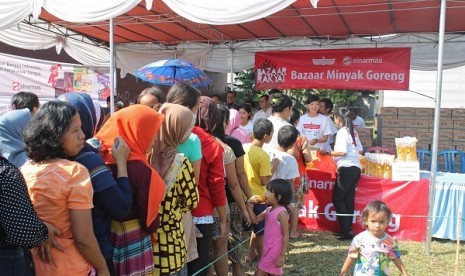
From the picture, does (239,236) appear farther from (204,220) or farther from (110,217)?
(110,217)

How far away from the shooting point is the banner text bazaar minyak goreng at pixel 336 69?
6.94 metres

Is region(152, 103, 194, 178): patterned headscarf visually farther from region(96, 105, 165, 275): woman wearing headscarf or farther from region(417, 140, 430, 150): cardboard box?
region(417, 140, 430, 150): cardboard box

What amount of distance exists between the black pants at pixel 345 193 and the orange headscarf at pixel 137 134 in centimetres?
337

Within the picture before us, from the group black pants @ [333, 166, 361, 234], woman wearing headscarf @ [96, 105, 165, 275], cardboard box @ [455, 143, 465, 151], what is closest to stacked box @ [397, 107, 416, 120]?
cardboard box @ [455, 143, 465, 151]

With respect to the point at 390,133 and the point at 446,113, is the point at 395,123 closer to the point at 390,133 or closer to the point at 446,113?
the point at 390,133

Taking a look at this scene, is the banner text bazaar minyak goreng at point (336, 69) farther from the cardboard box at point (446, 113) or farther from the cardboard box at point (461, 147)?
the cardboard box at point (461, 147)

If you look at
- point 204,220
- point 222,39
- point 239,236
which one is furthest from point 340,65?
point 204,220

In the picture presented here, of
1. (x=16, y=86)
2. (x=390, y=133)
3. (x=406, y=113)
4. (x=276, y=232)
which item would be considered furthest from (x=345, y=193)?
(x=16, y=86)

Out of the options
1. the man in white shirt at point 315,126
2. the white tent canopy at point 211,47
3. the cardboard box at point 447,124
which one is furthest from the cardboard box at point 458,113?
the man in white shirt at point 315,126

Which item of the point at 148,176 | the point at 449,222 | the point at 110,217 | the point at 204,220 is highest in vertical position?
the point at 148,176

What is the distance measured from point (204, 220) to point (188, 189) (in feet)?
1.67

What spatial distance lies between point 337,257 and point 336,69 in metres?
3.97

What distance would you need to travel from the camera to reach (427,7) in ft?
18.1

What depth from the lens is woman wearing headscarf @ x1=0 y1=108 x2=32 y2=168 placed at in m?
2.75
